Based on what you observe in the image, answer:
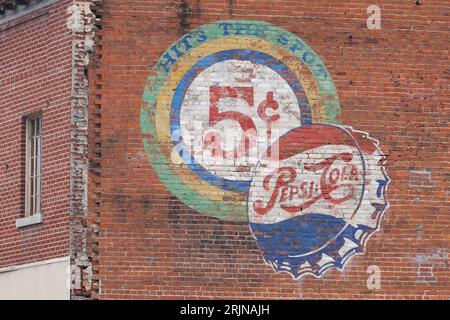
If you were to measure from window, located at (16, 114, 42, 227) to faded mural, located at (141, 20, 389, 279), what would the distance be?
2786mm

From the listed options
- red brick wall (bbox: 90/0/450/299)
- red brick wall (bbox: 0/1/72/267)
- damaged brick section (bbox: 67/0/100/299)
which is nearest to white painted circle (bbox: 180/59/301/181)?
red brick wall (bbox: 90/0/450/299)

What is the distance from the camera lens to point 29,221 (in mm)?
31797

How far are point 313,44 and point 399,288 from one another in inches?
185

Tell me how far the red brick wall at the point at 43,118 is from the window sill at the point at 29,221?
0.09 metres

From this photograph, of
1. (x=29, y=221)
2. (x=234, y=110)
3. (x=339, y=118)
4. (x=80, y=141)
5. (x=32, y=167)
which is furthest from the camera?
(x=32, y=167)

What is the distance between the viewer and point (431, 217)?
30.9 meters

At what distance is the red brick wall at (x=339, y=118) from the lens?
3017 cm

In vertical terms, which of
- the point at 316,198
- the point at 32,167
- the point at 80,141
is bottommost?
the point at 316,198

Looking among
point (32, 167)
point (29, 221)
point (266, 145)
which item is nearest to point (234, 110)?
point (266, 145)

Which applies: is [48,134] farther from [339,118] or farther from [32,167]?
[339,118]

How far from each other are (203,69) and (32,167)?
410 centimetres

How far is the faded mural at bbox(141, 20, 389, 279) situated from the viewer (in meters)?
30.4

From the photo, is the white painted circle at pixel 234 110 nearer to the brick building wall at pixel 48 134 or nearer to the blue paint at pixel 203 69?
the blue paint at pixel 203 69

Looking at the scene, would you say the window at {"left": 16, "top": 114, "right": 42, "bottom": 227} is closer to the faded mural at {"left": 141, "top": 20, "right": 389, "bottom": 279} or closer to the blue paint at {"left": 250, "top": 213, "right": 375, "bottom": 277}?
the faded mural at {"left": 141, "top": 20, "right": 389, "bottom": 279}
